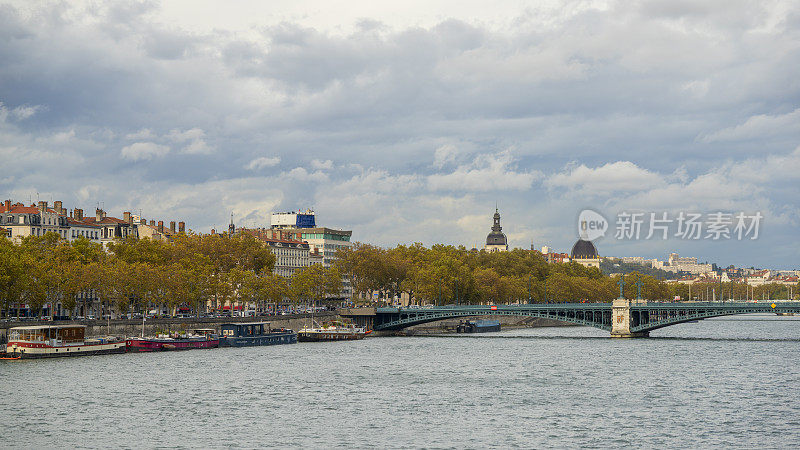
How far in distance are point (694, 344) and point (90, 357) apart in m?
54.2

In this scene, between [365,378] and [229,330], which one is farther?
[229,330]

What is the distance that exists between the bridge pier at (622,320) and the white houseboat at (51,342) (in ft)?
170

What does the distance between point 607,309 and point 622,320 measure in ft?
6.14

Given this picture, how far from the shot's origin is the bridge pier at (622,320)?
10605 cm

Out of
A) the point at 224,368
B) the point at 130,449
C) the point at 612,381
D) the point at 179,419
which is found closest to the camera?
the point at 130,449

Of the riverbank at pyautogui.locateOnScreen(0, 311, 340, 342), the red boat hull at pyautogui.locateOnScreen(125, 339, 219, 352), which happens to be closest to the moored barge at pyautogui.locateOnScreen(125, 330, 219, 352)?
the red boat hull at pyautogui.locateOnScreen(125, 339, 219, 352)

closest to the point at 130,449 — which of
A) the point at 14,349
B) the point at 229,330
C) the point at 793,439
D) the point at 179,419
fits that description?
the point at 179,419

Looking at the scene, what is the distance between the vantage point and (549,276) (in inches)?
7195

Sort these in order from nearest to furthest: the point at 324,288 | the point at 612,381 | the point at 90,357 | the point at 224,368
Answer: the point at 612,381 < the point at 224,368 < the point at 90,357 < the point at 324,288

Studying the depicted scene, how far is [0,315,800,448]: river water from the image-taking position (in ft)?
137

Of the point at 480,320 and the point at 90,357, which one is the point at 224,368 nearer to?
Result: the point at 90,357

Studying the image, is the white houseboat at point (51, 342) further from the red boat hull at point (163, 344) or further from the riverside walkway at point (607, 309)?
the riverside walkway at point (607, 309)

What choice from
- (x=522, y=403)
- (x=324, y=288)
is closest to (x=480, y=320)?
(x=324, y=288)

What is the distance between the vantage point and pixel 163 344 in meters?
85.2
